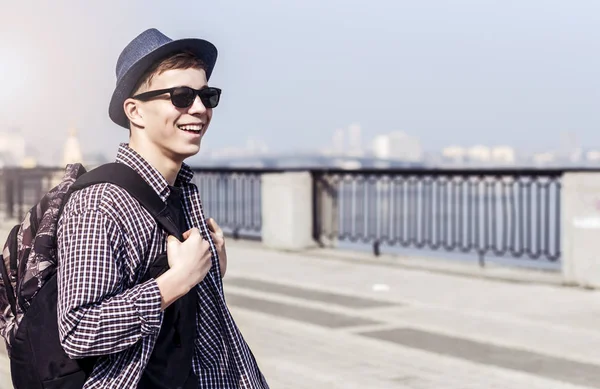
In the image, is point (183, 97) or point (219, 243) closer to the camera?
point (183, 97)

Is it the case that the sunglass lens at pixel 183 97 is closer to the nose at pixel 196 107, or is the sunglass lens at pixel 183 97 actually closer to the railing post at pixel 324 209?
the nose at pixel 196 107

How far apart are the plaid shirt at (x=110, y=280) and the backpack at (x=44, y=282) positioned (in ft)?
0.11

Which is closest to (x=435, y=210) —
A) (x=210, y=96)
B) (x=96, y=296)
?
(x=210, y=96)

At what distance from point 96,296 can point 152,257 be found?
0.22 metres

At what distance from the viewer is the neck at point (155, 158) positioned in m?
2.68

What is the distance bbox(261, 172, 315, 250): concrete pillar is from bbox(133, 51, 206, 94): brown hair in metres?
12.6

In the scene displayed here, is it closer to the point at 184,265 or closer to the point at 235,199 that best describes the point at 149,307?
the point at 184,265

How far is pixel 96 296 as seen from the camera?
92.6 inches

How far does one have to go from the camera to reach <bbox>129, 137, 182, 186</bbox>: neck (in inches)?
105

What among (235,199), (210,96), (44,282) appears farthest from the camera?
(235,199)

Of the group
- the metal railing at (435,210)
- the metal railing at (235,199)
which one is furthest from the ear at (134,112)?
the metal railing at (235,199)

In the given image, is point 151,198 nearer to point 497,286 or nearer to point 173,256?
point 173,256

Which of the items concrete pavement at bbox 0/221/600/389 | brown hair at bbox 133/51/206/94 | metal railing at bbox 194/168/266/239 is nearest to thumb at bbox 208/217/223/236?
brown hair at bbox 133/51/206/94

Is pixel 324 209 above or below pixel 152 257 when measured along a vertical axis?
below
